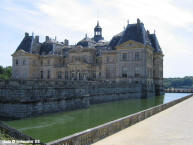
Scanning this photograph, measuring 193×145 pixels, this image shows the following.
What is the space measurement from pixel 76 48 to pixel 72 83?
30.9 m

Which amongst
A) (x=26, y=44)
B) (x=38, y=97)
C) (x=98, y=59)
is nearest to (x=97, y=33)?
(x=98, y=59)

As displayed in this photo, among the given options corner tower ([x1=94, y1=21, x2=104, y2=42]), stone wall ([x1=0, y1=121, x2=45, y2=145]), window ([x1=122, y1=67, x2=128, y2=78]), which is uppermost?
corner tower ([x1=94, y1=21, x2=104, y2=42])

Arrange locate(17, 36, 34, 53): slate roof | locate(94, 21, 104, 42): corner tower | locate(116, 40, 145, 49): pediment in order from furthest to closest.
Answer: locate(94, 21, 104, 42): corner tower, locate(17, 36, 34, 53): slate roof, locate(116, 40, 145, 49): pediment

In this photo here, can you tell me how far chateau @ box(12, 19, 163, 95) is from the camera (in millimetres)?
54031

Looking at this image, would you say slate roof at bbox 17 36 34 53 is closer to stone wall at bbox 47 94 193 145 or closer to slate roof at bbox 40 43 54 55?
slate roof at bbox 40 43 54 55

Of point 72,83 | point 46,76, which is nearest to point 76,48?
point 46,76

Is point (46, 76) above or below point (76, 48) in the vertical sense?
below

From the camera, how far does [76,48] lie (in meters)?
61.2

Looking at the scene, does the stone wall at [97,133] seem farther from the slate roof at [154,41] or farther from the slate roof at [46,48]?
the slate roof at [46,48]

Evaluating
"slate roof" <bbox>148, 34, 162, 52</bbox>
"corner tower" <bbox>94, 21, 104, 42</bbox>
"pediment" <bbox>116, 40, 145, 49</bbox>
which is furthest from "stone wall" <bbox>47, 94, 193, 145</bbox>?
"corner tower" <bbox>94, 21, 104, 42</bbox>

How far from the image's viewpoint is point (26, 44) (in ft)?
209

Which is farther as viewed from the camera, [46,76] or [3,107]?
[46,76]

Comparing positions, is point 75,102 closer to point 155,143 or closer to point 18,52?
point 155,143

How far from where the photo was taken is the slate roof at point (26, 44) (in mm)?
63219
